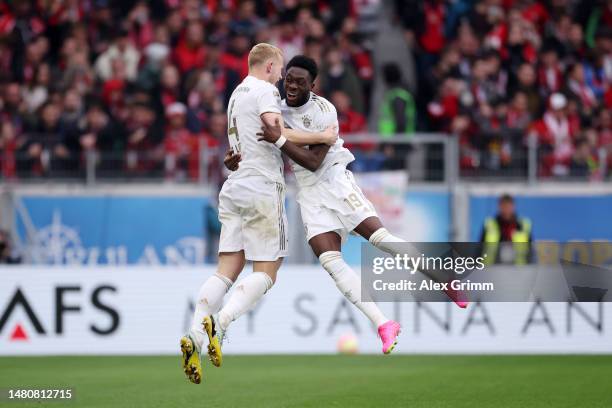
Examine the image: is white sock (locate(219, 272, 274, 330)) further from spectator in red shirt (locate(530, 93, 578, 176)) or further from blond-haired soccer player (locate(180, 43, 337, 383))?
spectator in red shirt (locate(530, 93, 578, 176))

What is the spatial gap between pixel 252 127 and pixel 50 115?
9.20m

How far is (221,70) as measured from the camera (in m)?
19.5

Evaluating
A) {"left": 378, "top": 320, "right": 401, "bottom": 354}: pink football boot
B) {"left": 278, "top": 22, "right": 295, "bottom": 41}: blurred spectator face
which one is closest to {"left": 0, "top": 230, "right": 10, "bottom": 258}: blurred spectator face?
{"left": 278, "top": 22, "right": 295, "bottom": 41}: blurred spectator face

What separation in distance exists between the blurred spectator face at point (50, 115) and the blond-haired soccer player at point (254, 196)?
886 cm

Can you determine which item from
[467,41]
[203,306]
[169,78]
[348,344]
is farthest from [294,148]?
[467,41]

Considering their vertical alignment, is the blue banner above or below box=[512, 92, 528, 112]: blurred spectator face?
below

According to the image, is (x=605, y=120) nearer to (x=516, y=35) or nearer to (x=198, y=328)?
(x=516, y=35)

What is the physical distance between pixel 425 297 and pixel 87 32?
8.15 meters

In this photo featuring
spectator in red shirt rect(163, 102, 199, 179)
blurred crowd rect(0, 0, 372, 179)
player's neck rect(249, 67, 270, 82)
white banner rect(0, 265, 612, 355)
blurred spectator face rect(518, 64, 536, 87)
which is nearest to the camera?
player's neck rect(249, 67, 270, 82)

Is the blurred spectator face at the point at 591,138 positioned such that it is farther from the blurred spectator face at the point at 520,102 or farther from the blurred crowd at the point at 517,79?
the blurred spectator face at the point at 520,102

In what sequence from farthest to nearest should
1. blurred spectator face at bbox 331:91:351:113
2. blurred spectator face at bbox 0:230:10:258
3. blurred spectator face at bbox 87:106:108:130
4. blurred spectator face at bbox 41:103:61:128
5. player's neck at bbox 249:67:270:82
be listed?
blurred spectator face at bbox 41:103:61:128 → blurred spectator face at bbox 87:106:108:130 → blurred spectator face at bbox 331:91:351:113 → blurred spectator face at bbox 0:230:10:258 → player's neck at bbox 249:67:270:82

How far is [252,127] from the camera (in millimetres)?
10141

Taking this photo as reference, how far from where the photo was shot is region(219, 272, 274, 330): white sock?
9.91 meters

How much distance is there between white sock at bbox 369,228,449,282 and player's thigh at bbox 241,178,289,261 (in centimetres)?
74
